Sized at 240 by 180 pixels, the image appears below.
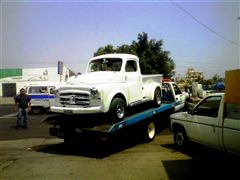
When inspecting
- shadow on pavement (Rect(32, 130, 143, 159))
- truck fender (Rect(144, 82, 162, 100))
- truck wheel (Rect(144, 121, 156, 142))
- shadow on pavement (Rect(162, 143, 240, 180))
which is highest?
truck fender (Rect(144, 82, 162, 100))

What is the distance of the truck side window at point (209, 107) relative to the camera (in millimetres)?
8117

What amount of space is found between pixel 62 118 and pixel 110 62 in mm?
2606

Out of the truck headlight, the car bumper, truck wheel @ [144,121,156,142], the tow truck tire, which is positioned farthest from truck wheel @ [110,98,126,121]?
the tow truck tire

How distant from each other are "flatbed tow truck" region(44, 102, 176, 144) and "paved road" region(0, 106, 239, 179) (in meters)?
0.49

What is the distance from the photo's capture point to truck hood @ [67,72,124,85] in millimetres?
10172

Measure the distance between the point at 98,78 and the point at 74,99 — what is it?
1142 mm

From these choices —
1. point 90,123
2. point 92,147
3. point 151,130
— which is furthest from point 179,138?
point 92,147

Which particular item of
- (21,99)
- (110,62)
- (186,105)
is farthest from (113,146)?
(21,99)

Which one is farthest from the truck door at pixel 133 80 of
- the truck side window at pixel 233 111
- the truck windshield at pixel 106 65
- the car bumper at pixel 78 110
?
the truck side window at pixel 233 111

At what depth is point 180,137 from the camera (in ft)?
31.9

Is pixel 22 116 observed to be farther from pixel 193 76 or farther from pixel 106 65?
pixel 193 76

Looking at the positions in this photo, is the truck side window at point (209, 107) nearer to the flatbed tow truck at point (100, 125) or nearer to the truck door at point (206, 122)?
the truck door at point (206, 122)

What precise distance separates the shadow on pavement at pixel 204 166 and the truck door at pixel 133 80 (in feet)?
8.11

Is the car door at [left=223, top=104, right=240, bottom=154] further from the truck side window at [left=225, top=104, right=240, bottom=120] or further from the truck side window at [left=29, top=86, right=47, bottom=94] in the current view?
the truck side window at [left=29, top=86, right=47, bottom=94]
